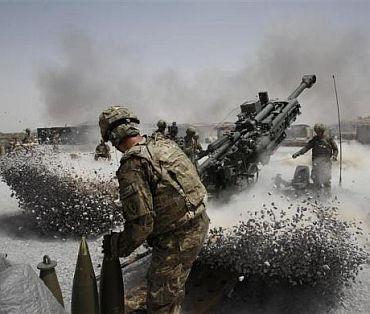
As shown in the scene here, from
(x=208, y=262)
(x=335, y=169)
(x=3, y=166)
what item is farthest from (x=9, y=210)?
(x=335, y=169)

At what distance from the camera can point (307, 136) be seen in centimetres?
1762

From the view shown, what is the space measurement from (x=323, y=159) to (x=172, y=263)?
4.50 meters

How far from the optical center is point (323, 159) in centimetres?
664

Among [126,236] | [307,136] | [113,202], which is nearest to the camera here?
[126,236]

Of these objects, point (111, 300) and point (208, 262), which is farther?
point (208, 262)

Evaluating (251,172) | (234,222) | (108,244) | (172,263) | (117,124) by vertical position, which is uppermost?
(117,124)

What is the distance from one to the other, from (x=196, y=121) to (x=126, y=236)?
19254 millimetres

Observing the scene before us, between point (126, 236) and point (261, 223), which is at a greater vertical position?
point (126, 236)

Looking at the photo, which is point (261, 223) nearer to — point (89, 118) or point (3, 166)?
point (3, 166)

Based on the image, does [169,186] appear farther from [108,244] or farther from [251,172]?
[251,172]

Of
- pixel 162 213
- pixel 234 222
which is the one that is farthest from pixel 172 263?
pixel 234 222

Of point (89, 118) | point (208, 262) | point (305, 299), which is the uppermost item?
point (89, 118)

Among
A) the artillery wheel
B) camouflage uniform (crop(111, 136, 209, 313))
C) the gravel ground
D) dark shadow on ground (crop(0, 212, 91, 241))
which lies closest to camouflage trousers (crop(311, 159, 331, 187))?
the gravel ground

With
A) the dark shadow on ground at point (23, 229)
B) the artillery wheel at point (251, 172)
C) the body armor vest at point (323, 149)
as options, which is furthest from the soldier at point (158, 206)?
the body armor vest at point (323, 149)
